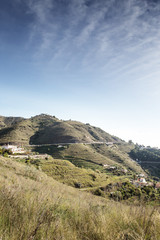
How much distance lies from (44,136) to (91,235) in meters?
120

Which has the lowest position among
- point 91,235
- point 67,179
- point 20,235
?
point 67,179

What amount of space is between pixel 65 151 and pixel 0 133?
177 ft

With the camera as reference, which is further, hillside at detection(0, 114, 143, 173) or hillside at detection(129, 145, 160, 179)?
hillside at detection(129, 145, 160, 179)

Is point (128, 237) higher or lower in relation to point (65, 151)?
higher

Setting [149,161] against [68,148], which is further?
[149,161]

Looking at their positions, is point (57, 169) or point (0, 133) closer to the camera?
point (57, 169)

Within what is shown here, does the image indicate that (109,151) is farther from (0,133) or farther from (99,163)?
(0,133)

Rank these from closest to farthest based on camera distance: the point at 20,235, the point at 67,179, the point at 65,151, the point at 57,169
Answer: the point at 20,235, the point at 67,179, the point at 57,169, the point at 65,151

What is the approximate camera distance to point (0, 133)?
108 meters

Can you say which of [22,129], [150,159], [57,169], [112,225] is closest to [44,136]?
[22,129]

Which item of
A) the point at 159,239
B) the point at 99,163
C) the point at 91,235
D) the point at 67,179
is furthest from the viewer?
the point at 99,163

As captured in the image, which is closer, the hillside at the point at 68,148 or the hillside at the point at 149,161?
the hillside at the point at 68,148

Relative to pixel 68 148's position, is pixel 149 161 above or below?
below

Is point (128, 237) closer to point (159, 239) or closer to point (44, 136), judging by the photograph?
point (159, 239)
